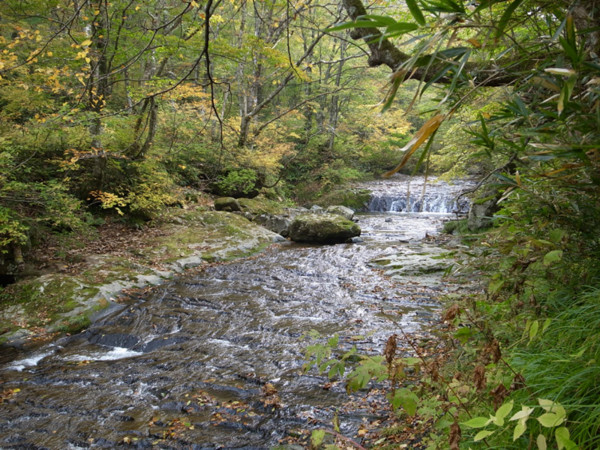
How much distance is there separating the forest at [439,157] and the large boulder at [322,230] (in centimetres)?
278

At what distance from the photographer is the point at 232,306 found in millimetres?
6551

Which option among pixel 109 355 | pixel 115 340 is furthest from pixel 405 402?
pixel 115 340

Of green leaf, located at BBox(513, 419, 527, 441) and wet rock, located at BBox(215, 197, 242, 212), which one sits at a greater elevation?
green leaf, located at BBox(513, 419, 527, 441)

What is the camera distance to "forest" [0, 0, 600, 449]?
4.58 ft

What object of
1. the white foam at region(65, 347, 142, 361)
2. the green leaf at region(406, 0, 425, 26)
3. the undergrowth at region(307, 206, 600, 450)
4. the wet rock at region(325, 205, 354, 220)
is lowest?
the white foam at region(65, 347, 142, 361)

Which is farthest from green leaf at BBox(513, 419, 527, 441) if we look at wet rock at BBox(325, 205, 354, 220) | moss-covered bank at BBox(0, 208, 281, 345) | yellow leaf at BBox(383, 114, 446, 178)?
wet rock at BBox(325, 205, 354, 220)

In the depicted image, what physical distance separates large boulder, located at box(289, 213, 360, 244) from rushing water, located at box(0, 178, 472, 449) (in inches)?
125

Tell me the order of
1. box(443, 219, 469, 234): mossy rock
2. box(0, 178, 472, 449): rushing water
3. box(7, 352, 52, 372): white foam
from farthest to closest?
box(443, 219, 469, 234): mossy rock, box(7, 352, 52, 372): white foam, box(0, 178, 472, 449): rushing water

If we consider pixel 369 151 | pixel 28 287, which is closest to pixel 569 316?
pixel 28 287

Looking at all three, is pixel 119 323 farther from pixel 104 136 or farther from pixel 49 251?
pixel 104 136

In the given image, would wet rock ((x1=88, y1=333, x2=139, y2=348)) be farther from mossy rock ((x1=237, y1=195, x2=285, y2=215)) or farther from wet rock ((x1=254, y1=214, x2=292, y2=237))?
mossy rock ((x1=237, y1=195, x2=285, y2=215))

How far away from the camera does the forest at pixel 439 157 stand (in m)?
1.40

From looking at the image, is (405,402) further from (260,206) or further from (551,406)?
(260,206)

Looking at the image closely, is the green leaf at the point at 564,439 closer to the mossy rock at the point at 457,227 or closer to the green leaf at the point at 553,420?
the green leaf at the point at 553,420
